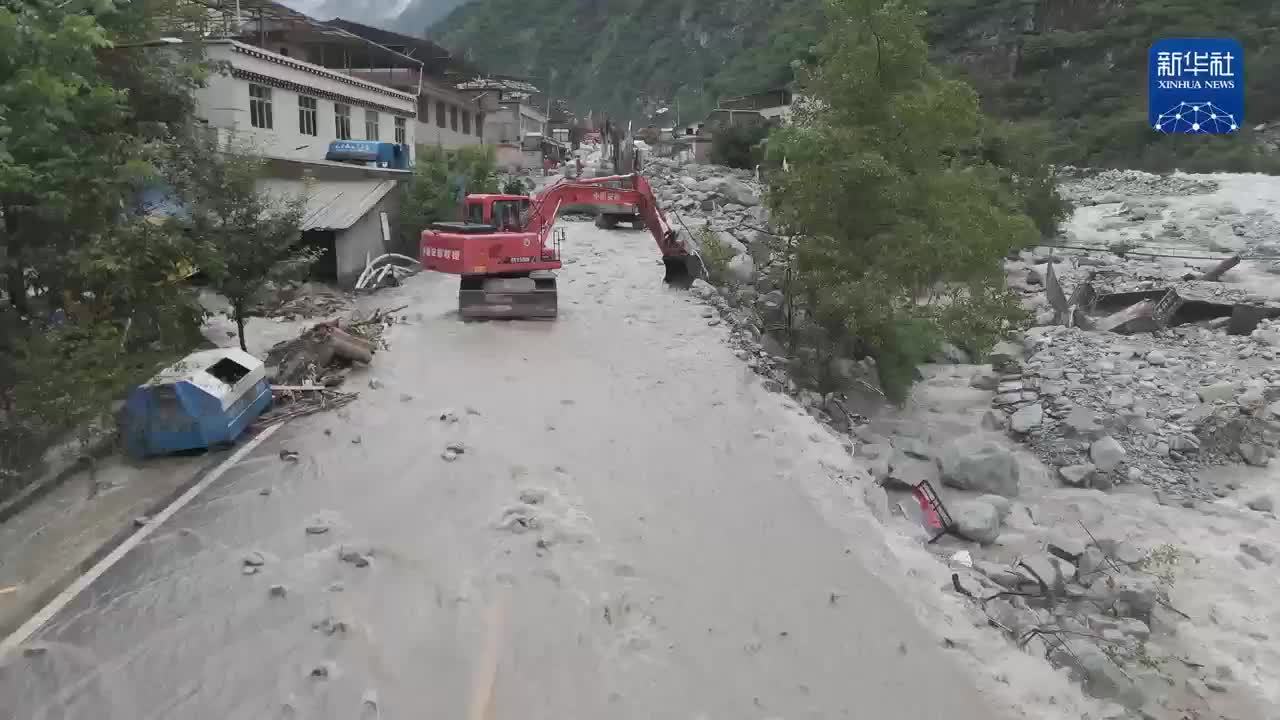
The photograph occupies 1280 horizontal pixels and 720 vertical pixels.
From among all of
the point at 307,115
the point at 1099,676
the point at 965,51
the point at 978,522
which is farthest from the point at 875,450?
the point at 965,51

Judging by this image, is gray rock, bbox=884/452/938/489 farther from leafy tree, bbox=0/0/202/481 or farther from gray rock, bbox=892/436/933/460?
leafy tree, bbox=0/0/202/481

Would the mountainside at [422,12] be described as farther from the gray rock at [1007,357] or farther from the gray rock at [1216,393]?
the gray rock at [1216,393]

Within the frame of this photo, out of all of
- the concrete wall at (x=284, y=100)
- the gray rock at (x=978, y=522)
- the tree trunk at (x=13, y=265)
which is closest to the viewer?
the tree trunk at (x=13, y=265)

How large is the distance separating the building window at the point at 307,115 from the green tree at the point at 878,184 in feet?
50.5

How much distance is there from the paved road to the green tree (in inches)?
147

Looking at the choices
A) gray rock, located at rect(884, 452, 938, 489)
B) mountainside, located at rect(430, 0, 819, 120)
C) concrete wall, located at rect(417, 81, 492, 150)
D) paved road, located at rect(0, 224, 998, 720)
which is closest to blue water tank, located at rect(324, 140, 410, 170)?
concrete wall, located at rect(417, 81, 492, 150)

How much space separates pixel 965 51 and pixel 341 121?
5473cm

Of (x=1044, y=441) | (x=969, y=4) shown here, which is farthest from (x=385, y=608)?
(x=969, y=4)

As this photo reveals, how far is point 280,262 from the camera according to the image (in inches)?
460

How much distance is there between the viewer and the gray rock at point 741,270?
20.0 m

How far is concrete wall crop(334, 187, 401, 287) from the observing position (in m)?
19.3

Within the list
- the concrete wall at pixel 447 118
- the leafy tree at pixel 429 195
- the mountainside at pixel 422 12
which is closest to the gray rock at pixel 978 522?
the leafy tree at pixel 429 195

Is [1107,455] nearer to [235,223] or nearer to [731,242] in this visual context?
[235,223]

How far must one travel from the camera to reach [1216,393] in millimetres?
13984
